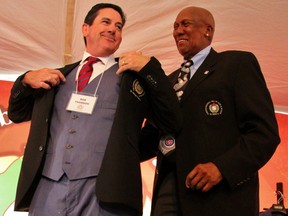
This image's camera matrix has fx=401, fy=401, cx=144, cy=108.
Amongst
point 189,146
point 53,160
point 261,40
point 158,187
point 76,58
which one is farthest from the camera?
point 76,58

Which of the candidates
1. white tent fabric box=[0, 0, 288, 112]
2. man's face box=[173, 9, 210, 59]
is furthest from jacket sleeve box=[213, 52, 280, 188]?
white tent fabric box=[0, 0, 288, 112]

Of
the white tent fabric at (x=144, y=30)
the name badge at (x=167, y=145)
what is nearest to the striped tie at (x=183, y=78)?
the name badge at (x=167, y=145)

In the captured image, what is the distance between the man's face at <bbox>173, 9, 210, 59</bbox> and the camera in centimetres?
177

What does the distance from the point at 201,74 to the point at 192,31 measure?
31cm

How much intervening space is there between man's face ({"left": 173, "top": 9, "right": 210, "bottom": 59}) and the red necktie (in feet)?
1.39

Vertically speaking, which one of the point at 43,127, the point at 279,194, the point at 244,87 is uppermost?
the point at 244,87

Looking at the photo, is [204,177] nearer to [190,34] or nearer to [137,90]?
[137,90]

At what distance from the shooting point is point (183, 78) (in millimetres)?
1655

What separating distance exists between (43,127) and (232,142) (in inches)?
26.5

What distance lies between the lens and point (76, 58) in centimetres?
286

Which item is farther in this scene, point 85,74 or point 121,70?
point 85,74

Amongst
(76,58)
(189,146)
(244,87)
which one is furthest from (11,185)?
(244,87)

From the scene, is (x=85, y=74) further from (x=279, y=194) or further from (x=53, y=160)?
(x=279, y=194)

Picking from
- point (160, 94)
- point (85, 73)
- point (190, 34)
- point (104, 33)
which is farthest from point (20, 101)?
point (190, 34)
